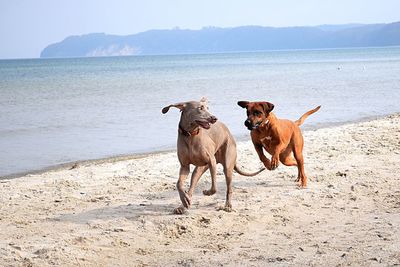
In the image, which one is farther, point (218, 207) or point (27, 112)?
point (27, 112)

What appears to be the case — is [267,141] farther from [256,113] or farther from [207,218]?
[207,218]

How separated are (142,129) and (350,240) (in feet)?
35.0

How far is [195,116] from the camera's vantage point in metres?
6.15

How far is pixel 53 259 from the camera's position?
5.25 meters

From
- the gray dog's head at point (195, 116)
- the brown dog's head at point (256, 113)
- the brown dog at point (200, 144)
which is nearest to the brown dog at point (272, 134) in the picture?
the brown dog's head at point (256, 113)

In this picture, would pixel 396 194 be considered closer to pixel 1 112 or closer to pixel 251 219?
pixel 251 219

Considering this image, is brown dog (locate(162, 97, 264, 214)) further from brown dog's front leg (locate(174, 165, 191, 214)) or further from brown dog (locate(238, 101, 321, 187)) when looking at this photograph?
brown dog (locate(238, 101, 321, 187))

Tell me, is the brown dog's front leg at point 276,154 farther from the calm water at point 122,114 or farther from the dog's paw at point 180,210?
the calm water at point 122,114

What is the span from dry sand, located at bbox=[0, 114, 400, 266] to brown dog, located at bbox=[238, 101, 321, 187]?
0.43 metres

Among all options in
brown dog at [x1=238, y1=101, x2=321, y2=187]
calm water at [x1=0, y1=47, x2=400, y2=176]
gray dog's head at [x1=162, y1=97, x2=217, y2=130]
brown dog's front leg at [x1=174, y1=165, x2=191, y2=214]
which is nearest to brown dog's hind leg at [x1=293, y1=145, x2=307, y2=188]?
brown dog at [x1=238, y1=101, x2=321, y2=187]

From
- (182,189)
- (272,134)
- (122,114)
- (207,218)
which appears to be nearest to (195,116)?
(182,189)

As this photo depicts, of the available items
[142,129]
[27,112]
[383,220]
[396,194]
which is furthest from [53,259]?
[27,112]

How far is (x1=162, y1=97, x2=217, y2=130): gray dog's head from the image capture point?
6078mm

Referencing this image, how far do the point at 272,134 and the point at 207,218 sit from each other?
1449 millimetres
